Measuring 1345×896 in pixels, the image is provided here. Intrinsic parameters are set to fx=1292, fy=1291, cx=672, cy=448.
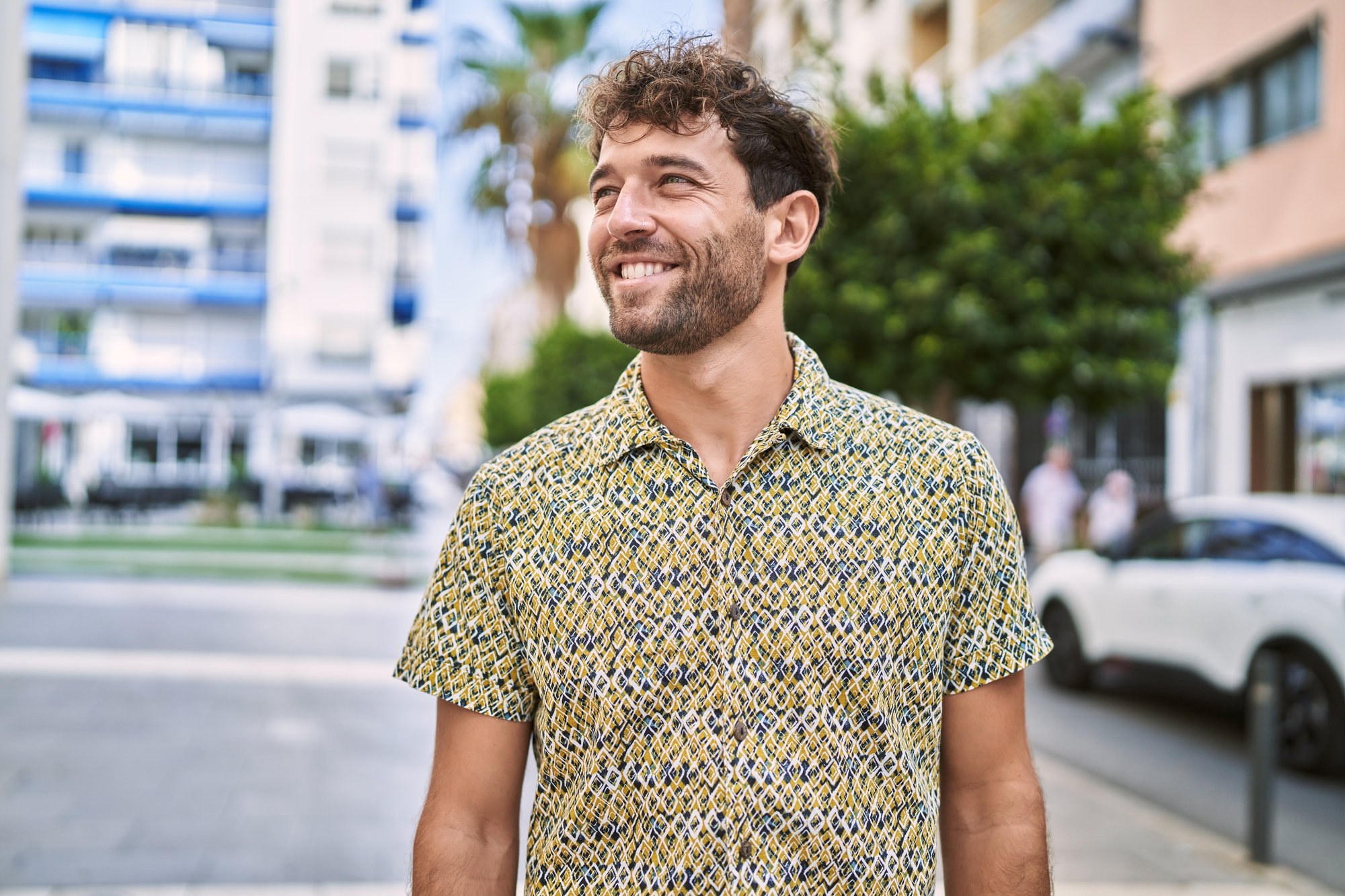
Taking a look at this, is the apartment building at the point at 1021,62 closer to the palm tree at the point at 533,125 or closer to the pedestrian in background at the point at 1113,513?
the pedestrian in background at the point at 1113,513

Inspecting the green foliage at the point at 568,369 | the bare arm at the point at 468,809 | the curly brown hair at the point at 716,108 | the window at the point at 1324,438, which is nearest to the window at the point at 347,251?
the green foliage at the point at 568,369

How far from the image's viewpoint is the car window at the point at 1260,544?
7344 millimetres

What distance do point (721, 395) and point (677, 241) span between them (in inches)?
9.2

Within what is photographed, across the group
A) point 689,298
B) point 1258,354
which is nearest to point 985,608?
point 689,298

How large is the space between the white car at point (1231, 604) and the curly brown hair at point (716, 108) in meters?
6.20

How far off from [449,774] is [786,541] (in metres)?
0.57

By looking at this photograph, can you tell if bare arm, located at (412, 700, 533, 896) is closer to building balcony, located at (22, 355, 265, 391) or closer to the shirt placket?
the shirt placket

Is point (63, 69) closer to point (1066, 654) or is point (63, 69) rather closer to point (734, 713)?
point (1066, 654)

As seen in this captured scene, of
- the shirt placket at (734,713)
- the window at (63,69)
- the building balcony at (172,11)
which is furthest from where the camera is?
the window at (63,69)

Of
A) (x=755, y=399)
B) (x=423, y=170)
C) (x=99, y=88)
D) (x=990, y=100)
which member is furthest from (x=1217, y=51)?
(x=99, y=88)

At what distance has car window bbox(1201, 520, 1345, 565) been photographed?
→ 734cm

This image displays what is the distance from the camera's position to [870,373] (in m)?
11.0

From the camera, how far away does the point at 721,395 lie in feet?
6.15

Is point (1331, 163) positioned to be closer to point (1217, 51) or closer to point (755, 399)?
point (1217, 51)
